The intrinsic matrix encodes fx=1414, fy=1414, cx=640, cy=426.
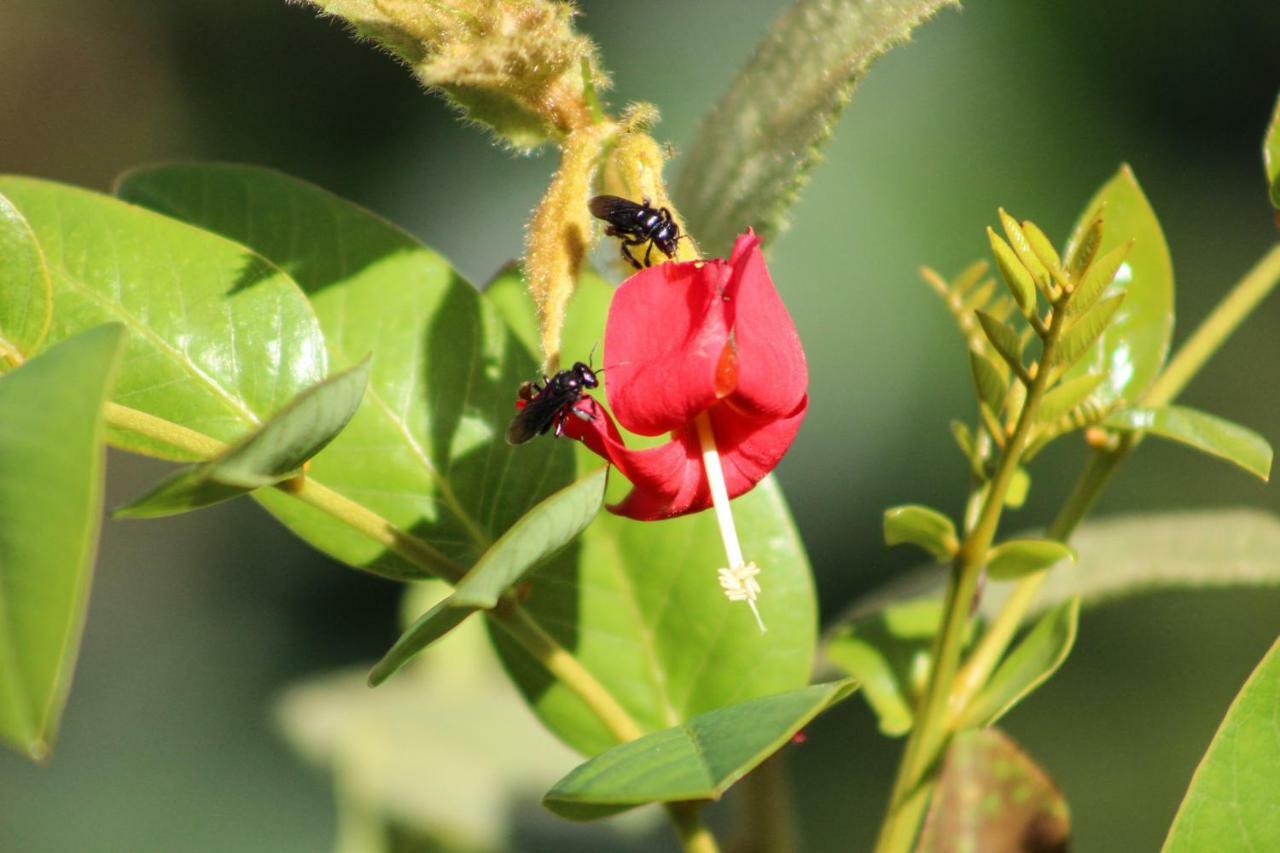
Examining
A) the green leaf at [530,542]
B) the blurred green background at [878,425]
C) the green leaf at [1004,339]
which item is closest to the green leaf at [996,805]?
the green leaf at [1004,339]

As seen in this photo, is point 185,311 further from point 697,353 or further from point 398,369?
point 697,353

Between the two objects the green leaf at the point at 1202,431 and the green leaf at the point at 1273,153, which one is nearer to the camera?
the green leaf at the point at 1202,431

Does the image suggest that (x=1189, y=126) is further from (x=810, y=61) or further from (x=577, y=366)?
(x=577, y=366)

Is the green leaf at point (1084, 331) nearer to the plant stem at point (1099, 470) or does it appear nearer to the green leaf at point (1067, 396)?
the green leaf at point (1067, 396)

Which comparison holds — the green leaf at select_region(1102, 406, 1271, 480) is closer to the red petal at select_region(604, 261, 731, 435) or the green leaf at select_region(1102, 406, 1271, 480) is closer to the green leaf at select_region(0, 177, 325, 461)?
the red petal at select_region(604, 261, 731, 435)

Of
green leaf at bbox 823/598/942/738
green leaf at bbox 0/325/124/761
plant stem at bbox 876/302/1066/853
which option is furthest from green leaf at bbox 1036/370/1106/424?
green leaf at bbox 0/325/124/761
